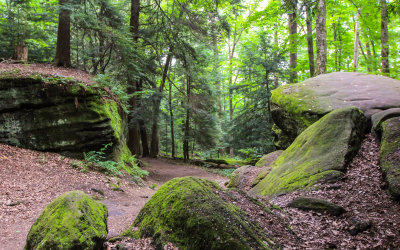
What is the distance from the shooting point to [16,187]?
5.96 m

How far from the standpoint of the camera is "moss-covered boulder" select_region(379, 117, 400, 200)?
398 cm

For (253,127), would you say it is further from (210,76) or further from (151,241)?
(151,241)

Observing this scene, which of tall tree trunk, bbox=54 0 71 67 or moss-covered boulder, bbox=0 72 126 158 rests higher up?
tall tree trunk, bbox=54 0 71 67

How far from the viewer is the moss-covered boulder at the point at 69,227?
8.84ft

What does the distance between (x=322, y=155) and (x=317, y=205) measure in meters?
1.75

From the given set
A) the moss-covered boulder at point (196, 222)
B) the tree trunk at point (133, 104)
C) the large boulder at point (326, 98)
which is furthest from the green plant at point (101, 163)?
the large boulder at point (326, 98)

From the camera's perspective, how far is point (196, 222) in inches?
116

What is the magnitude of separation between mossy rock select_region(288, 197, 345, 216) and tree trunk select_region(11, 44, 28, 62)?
493 inches

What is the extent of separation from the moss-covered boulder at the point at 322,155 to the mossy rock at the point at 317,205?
727 mm

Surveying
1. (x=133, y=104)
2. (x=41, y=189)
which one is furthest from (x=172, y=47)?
(x=41, y=189)

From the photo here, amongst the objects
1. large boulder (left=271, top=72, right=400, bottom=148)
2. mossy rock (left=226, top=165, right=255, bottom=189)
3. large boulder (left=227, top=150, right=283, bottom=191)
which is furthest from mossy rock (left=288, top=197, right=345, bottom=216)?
large boulder (left=271, top=72, right=400, bottom=148)

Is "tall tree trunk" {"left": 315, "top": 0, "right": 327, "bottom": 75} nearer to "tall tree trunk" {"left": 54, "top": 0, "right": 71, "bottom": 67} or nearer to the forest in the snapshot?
the forest

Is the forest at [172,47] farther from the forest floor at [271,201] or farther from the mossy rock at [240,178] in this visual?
the mossy rock at [240,178]

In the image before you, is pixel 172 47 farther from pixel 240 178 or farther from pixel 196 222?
pixel 196 222
